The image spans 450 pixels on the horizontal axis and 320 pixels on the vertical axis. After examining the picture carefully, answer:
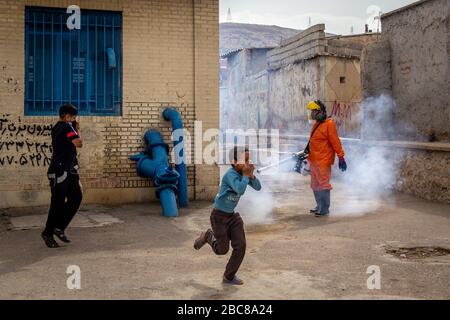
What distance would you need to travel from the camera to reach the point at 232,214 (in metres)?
4.63

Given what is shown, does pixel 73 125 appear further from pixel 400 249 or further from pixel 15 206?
pixel 400 249

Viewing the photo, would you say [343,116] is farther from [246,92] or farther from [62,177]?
[62,177]

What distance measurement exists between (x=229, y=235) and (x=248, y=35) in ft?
171

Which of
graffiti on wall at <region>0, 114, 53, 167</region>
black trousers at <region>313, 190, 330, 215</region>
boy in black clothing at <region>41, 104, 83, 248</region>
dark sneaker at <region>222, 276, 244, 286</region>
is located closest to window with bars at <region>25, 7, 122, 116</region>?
graffiti on wall at <region>0, 114, 53, 167</region>

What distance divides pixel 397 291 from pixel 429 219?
389 cm

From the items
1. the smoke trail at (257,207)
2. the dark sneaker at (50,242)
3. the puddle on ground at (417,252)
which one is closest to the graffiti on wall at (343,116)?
the smoke trail at (257,207)

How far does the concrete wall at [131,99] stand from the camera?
28.5 ft

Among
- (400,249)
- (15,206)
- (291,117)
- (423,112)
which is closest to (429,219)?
(400,249)

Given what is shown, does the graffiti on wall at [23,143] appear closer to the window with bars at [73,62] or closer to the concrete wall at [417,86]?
the window with bars at [73,62]

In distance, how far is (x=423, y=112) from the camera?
11.0 metres

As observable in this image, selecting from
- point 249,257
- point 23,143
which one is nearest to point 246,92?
point 23,143

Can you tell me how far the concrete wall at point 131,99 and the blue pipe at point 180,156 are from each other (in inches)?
10.3

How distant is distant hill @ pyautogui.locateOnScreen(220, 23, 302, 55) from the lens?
53.6 metres

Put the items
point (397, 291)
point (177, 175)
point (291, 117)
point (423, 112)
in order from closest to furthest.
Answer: point (397, 291) < point (177, 175) < point (423, 112) < point (291, 117)
